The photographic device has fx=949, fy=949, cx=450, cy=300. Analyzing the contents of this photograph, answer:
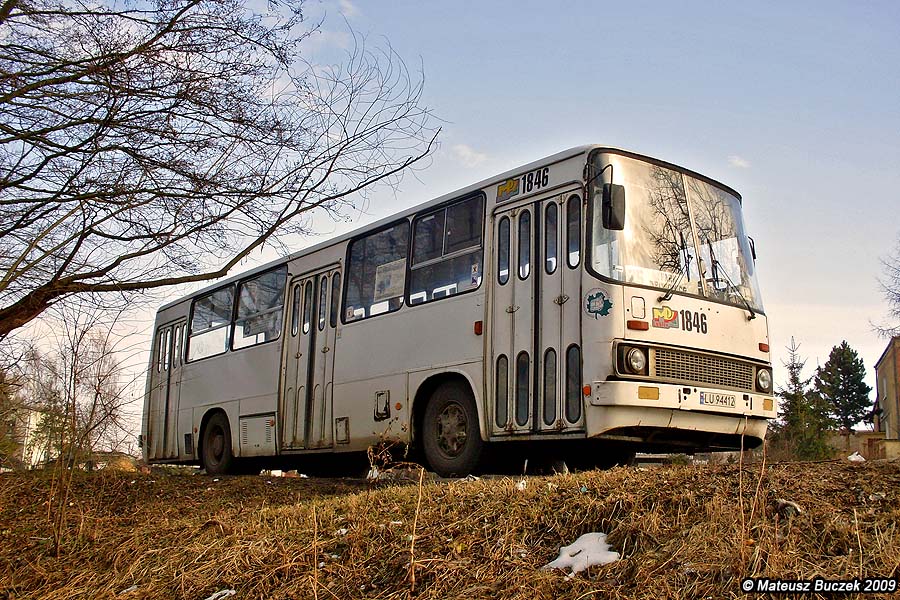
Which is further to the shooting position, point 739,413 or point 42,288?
point 739,413

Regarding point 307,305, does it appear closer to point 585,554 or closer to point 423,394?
point 423,394

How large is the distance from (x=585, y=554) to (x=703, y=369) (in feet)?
14.9

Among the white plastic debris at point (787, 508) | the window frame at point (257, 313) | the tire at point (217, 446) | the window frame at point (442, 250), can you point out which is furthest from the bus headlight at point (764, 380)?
the tire at point (217, 446)

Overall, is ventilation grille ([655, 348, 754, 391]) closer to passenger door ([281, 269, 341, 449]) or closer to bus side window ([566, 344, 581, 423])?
bus side window ([566, 344, 581, 423])

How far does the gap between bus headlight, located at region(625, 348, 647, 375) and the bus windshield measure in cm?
65

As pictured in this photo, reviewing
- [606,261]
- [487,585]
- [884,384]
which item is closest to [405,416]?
[606,261]

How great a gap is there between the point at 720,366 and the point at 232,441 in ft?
26.4

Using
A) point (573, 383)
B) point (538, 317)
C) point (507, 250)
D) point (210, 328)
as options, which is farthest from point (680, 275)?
point (210, 328)

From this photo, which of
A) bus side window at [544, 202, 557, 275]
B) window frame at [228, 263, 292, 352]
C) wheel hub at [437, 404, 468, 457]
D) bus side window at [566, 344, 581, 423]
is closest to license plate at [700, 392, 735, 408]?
bus side window at [566, 344, 581, 423]

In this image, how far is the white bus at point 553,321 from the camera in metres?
8.26

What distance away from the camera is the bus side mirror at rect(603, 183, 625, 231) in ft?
27.5

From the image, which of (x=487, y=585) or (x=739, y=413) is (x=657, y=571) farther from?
(x=739, y=413)

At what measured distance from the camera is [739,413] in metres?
8.70

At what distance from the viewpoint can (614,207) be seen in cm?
839
